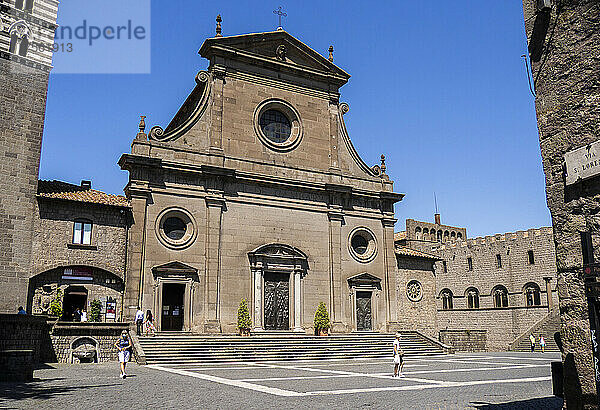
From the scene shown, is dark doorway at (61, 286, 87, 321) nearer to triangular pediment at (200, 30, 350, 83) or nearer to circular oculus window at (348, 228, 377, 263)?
triangular pediment at (200, 30, 350, 83)

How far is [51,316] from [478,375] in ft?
61.6

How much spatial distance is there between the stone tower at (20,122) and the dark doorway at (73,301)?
1972 mm

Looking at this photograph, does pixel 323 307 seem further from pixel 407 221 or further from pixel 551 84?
pixel 407 221

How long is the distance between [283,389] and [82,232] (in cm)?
1783

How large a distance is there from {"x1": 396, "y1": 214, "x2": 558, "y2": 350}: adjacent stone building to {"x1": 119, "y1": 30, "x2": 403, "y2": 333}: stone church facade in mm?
6502

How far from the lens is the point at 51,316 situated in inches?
974

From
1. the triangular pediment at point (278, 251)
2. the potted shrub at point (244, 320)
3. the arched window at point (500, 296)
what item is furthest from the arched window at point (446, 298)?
the potted shrub at point (244, 320)

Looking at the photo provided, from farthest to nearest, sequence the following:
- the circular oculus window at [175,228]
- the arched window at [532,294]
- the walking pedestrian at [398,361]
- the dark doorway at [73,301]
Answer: the arched window at [532,294]
the circular oculus window at [175,228]
the dark doorway at [73,301]
the walking pedestrian at [398,361]

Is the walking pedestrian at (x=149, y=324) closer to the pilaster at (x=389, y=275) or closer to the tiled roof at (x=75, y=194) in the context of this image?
the tiled roof at (x=75, y=194)

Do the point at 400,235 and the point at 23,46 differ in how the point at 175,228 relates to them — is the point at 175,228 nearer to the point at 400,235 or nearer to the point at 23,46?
the point at 23,46

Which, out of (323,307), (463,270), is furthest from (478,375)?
(463,270)

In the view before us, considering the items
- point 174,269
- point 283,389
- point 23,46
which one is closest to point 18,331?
point 283,389

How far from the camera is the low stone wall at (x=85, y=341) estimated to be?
77.8ft

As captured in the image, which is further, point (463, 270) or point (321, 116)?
point (463, 270)
